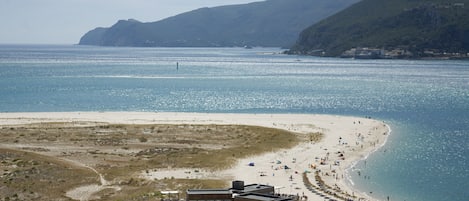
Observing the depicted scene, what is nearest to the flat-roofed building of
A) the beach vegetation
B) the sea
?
the beach vegetation

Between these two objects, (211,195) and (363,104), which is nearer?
(211,195)

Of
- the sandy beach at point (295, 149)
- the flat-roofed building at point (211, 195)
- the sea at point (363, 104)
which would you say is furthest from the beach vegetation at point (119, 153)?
the sea at point (363, 104)

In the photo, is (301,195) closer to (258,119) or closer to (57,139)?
(57,139)

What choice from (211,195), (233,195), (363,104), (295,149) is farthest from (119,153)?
(363,104)

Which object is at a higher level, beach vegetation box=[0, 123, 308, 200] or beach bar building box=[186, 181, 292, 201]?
beach bar building box=[186, 181, 292, 201]

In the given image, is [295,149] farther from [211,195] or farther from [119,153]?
[211,195]

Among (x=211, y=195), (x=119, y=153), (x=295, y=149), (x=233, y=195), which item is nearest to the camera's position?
(x=211, y=195)

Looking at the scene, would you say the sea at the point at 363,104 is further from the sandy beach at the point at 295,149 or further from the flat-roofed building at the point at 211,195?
the flat-roofed building at the point at 211,195

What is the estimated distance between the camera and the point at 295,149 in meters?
76.4

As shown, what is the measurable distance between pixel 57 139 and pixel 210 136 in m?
20.0

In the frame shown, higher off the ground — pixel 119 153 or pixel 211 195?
pixel 211 195

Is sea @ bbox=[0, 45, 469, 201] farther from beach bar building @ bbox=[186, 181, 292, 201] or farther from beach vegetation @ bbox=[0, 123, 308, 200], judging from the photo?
beach bar building @ bbox=[186, 181, 292, 201]

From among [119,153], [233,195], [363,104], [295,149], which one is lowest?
[363,104]

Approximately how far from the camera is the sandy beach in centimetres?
5818
